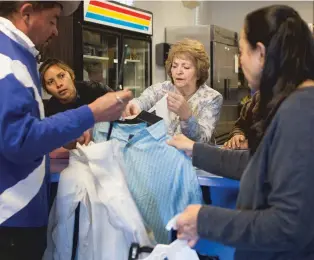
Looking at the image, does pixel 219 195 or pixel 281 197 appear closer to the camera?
pixel 281 197

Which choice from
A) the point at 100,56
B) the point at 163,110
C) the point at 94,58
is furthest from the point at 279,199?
the point at 100,56

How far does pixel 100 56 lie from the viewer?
3.96m

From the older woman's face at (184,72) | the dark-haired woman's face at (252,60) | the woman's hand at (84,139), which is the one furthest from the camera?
the older woman's face at (184,72)

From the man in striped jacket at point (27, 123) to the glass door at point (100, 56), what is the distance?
2.24m

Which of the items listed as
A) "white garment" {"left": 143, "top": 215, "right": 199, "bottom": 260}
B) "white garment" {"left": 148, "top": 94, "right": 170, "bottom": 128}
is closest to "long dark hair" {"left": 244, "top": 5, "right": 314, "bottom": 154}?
"white garment" {"left": 143, "top": 215, "right": 199, "bottom": 260}

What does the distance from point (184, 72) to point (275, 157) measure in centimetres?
143

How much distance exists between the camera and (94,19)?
362 centimetres

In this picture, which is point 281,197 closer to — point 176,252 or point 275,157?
point 275,157

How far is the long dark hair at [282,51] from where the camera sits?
856 mm

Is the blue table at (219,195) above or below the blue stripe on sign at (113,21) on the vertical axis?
below

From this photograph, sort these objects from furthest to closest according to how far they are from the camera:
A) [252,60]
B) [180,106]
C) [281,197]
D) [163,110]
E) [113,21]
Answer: [113,21]
[163,110]
[180,106]
[252,60]
[281,197]

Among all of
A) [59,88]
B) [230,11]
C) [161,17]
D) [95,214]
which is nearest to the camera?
[95,214]

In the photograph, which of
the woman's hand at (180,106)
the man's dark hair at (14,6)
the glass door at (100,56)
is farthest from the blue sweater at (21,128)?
the glass door at (100,56)

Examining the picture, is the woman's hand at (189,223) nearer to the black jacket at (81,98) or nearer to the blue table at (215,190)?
the blue table at (215,190)
